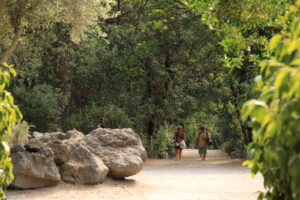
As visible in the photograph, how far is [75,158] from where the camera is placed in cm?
877

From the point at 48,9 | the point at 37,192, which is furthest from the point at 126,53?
the point at 37,192

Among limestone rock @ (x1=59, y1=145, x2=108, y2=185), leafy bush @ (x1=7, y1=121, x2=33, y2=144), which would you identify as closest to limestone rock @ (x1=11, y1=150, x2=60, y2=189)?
limestone rock @ (x1=59, y1=145, x2=108, y2=185)

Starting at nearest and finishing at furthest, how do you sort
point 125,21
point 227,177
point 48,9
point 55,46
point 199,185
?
point 199,185, point 48,9, point 227,177, point 55,46, point 125,21

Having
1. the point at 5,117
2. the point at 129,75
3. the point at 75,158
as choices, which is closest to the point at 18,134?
the point at 75,158

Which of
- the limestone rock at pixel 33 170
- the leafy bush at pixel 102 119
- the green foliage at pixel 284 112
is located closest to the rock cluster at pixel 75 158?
the limestone rock at pixel 33 170

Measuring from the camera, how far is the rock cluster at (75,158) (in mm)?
7801

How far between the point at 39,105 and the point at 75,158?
876 centimetres

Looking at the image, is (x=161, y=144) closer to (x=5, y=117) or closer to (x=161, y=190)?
(x=161, y=190)

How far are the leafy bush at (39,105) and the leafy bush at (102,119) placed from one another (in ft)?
3.54

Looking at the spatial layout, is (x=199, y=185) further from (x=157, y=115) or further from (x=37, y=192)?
(x=157, y=115)

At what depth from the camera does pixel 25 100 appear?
54.0ft

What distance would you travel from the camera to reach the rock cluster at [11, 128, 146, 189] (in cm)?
780

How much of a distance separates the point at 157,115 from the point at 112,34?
499 centimetres

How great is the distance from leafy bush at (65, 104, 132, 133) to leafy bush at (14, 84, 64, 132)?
108cm
